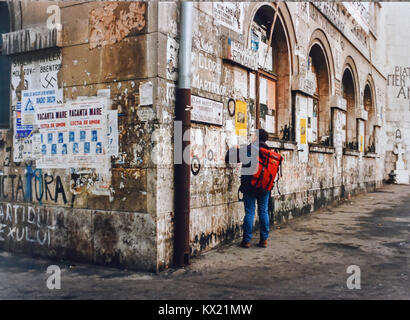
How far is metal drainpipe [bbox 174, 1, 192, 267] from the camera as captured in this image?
5.06m

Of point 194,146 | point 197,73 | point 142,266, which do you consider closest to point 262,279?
point 142,266

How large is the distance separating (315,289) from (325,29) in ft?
26.7

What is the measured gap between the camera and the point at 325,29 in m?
10.7

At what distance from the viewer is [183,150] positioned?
16.8 feet

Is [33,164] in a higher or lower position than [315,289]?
higher

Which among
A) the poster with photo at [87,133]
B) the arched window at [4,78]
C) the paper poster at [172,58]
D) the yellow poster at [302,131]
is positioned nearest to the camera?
the paper poster at [172,58]

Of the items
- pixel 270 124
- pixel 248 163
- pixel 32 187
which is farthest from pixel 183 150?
pixel 270 124

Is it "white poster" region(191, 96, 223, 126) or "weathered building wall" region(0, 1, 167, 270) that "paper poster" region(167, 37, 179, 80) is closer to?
"weathered building wall" region(0, 1, 167, 270)

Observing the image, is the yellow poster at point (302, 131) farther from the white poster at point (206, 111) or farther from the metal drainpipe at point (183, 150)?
the metal drainpipe at point (183, 150)

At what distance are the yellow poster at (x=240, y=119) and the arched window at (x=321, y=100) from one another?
4551 mm

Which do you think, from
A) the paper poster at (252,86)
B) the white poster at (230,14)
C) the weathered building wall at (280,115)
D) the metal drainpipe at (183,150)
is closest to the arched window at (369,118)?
the weathered building wall at (280,115)

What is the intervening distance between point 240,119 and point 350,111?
851 cm

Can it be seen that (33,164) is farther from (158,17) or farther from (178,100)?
(158,17)

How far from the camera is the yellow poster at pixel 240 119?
6.50 metres
